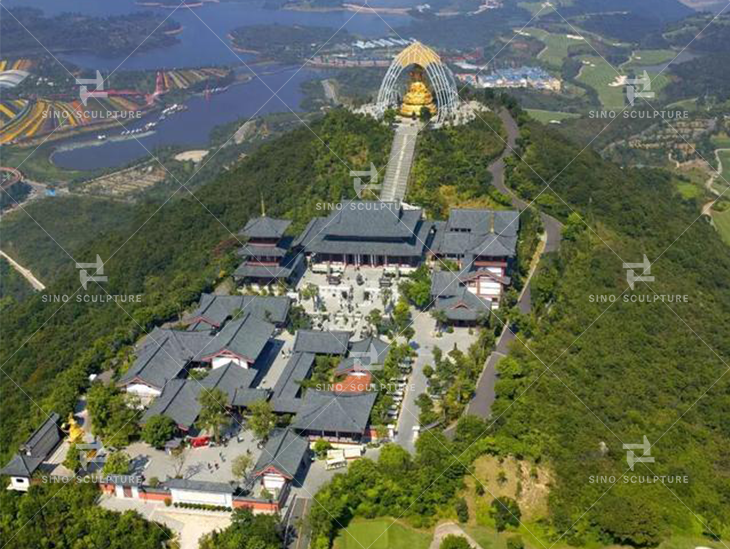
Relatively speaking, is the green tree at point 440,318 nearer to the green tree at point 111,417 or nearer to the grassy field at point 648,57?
the green tree at point 111,417

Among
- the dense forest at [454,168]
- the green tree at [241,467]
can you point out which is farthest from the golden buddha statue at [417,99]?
the green tree at [241,467]

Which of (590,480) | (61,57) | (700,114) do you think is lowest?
(61,57)

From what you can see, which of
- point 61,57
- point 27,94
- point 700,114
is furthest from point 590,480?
point 61,57

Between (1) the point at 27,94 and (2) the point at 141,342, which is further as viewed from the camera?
(1) the point at 27,94

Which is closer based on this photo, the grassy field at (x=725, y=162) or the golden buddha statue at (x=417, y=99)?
the golden buddha statue at (x=417, y=99)

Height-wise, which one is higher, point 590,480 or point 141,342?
point 590,480

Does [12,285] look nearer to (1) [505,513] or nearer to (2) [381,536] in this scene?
(2) [381,536]

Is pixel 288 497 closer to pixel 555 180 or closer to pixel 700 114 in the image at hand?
pixel 555 180
